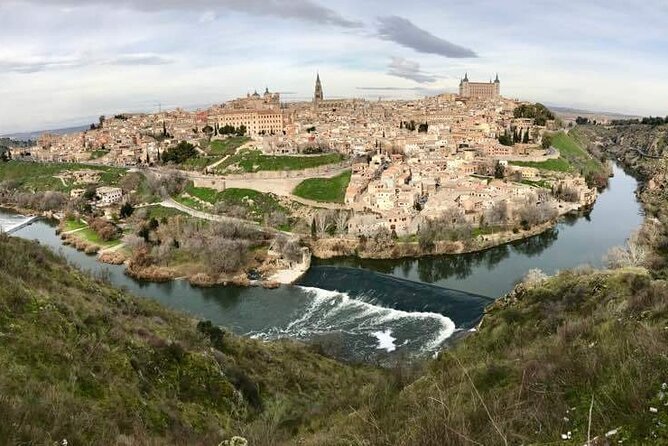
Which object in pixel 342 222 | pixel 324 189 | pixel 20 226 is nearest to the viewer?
pixel 342 222

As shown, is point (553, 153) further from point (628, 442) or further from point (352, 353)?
point (628, 442)

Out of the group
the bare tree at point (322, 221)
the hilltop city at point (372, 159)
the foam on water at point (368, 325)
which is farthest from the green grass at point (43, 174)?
the foam on water at point (368, 325)

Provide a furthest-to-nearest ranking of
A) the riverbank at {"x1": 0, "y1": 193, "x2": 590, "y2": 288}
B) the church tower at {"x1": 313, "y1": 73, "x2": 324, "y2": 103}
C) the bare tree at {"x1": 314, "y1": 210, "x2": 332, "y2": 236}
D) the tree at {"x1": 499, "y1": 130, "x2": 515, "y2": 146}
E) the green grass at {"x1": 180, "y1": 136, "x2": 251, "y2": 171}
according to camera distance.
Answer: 1. the church tower at {"x1": 313, "y1": 73, "x2": 324, "y2": 103}
2. the tree at {"x1": 499, "y1": 130, "x2": 515, "y2": 146}
3. the green grass at {"x1": 180, "y1": 136, "x2": 251, "y2": 171}
4. the bare tree at {"x1": 314, "y1": 210, "x2": 332, "y2": 236}
5. the riverbank at {"x1": 0, "y1": 193, "x2": 590, "y2": 288}

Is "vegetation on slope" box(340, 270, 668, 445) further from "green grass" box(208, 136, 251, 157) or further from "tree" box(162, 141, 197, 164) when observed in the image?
"tree" box(162, 141, 197, 164)

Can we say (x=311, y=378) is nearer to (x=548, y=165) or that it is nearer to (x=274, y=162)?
(x=274, y=162)

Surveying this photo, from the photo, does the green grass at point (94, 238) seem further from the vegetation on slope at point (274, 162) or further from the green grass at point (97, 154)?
the green grass at point (97, 154)

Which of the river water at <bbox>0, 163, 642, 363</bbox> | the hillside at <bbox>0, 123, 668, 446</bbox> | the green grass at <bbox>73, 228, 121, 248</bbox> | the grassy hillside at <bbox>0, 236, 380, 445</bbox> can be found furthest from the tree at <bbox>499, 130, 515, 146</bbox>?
the grassy hillside at <bbox>0, 236, 380, 445</bbox>

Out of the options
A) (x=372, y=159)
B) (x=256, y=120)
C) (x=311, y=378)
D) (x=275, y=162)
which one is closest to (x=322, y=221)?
(x=275, y=162)
